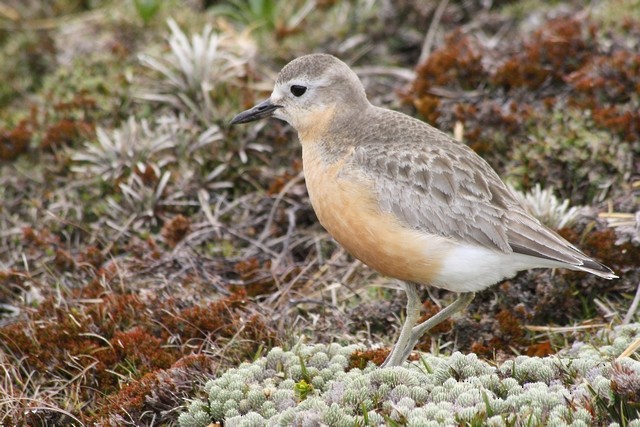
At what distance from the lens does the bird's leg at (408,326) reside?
573cm

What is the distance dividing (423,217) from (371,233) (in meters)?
0.37

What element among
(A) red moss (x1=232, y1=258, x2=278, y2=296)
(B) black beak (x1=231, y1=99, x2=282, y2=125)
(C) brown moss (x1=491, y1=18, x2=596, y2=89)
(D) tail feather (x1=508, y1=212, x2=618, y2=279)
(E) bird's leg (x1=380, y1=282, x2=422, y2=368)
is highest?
(C) brown moss (x1=491, y1=18, x2=596, y2=89)

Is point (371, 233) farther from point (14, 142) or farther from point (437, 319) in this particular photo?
point (14, 142)

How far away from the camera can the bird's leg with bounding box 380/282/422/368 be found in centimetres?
573

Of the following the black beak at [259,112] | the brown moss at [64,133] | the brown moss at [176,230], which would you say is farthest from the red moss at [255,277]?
the brown moss at [64,133]

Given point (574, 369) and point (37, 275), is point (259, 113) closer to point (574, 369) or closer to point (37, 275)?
point (37, 275)

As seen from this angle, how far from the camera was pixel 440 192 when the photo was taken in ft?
19.4

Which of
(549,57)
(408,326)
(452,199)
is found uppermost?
(549,57)

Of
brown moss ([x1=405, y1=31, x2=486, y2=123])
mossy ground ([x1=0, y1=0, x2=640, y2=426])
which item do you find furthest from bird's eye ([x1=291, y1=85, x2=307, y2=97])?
brown moss ([x1=405, y1=31, x2=486, y2=123])

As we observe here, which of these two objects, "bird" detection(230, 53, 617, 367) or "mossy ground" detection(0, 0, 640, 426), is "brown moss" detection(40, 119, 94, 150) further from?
"bird" detection(230, 53, 617, 367)

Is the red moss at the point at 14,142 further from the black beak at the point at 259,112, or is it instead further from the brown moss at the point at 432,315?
the brown moss at the point at 432,315

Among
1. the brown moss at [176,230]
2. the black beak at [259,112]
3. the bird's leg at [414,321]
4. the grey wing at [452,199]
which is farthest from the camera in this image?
the brown moss at [176,230]

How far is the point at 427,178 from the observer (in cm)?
593

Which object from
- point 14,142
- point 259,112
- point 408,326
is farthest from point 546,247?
point 14,142
